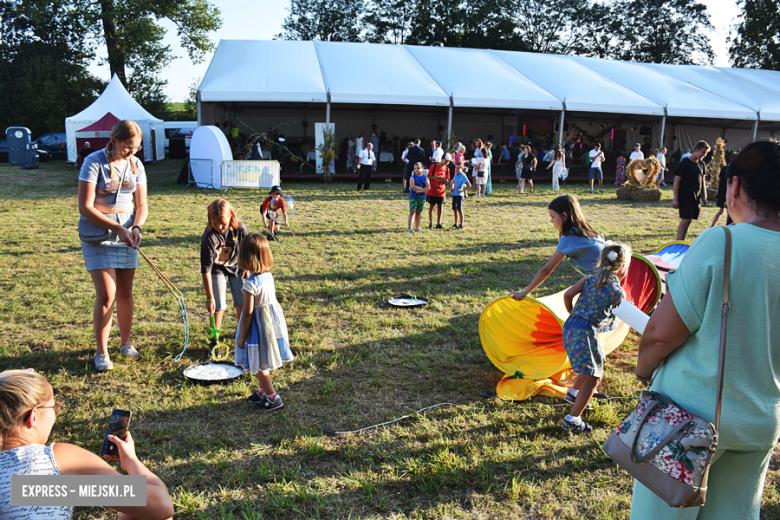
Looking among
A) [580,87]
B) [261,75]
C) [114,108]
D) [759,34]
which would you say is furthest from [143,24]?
[759,34]

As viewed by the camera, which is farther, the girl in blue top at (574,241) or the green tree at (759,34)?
the green tree at (759,34)

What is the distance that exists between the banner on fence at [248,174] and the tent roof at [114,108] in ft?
38.5

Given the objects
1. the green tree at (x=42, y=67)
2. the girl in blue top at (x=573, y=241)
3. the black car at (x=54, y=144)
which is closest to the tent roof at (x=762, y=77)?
the girl in blue top at (x=573, y=241)

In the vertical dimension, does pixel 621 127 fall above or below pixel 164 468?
above

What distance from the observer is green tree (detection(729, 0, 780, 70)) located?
4100 cm

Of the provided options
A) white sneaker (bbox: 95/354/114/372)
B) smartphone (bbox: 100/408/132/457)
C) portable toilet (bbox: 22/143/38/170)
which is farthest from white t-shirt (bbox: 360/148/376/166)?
portable toilet (bbox: 22/143/38/170)

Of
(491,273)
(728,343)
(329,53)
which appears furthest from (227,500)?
(329,53)

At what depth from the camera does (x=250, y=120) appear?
23.6 metres

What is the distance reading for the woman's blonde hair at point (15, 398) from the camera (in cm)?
161

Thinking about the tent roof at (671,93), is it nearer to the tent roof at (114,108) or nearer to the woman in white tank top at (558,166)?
the woman in white tank top at (558,166)

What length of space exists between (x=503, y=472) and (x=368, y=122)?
2326cm

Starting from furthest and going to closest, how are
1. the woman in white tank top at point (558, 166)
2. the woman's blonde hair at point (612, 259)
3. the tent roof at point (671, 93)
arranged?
the tent roof at point (671, 93) < the woman in white tank top at point (558, 166) < the woman's blonde hair at point (612, 259)

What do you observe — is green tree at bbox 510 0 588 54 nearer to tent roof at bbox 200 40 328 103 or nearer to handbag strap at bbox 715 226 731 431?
tent roof at bbox 200 40 328 103

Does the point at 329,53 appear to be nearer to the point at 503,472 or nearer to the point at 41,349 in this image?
the point at 41,349
